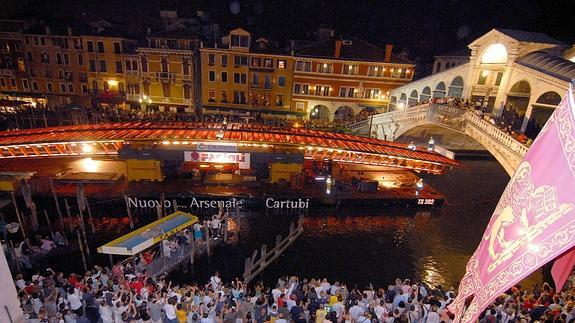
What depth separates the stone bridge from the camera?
25444 millimetres

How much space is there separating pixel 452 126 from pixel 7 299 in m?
35.8

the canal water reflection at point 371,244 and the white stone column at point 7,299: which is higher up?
the white stone column at point 7,299

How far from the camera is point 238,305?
1417 centimetres

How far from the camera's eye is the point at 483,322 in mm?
13438

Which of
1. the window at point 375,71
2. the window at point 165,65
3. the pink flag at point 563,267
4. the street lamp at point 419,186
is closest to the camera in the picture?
the pink flag at point 563,267

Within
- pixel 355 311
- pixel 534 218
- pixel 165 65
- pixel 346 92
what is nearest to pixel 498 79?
pixel 346 92

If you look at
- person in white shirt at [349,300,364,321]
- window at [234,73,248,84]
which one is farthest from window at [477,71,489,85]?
person in white shirt at [349,300,364,321]

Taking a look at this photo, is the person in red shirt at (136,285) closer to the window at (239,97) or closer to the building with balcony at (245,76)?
the building with balcony at (245,76)

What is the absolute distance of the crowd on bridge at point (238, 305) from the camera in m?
13.2

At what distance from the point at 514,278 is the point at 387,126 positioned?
4314cm

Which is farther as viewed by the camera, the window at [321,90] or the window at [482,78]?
the window at [321,90]

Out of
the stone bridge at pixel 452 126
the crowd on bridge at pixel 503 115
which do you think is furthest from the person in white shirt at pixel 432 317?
the crowd on bridge at pixel 503 115

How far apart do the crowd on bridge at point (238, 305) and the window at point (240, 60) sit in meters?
41.1

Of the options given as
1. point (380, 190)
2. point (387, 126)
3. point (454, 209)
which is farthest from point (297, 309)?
point (387, 126)
